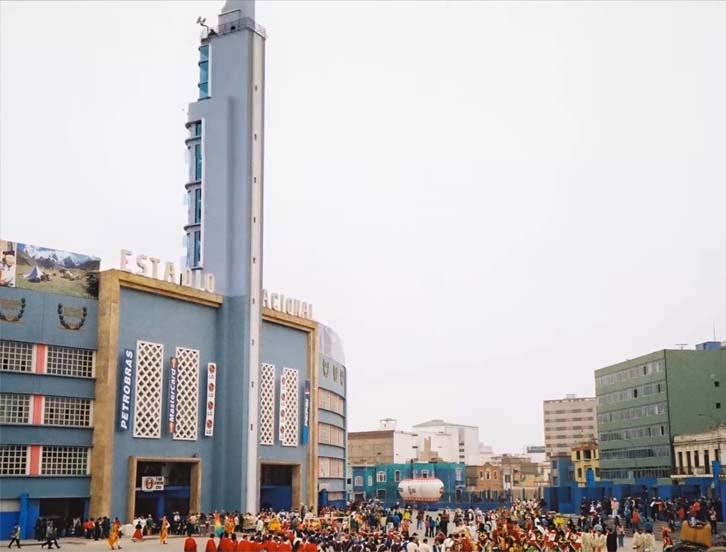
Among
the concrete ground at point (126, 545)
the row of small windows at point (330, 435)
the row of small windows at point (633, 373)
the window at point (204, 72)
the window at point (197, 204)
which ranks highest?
the window at point (204, 72)

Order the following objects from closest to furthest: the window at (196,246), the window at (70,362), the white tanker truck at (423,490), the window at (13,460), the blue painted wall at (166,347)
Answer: the window at (13,460) → the window at (70,362) → the blue painted wall at (166,347) → the window at (196,246) → the white tanker truck at (423,490)

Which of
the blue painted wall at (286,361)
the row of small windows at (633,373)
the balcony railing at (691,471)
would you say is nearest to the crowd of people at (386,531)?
the blue painted wall at (286,361)

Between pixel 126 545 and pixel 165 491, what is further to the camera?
pixel 165 491

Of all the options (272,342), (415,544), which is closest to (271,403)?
(272,342)

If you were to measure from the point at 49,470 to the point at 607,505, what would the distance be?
45.9 m

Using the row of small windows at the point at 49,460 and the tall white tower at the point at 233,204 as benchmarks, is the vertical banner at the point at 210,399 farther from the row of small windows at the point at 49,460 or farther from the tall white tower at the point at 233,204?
the row of small windows at the point at 49,460

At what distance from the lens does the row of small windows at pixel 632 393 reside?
342ft

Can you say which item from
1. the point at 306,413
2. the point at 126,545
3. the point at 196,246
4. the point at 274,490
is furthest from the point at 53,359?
the point at 274,490

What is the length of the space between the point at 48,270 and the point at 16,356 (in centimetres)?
576

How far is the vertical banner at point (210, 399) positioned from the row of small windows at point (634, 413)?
57332mm

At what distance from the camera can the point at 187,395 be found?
6506 cm

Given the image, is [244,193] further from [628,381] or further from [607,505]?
[628,381]

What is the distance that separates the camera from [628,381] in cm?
11206

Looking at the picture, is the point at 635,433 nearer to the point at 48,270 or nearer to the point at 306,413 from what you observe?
the point at 306,413
